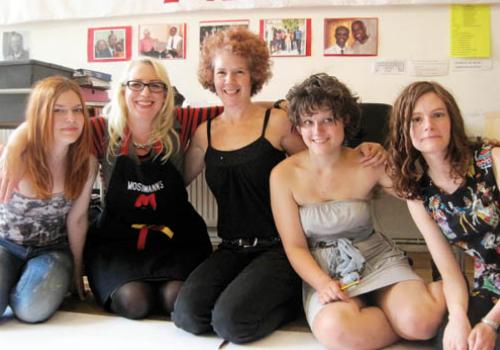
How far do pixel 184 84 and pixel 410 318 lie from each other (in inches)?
57.5

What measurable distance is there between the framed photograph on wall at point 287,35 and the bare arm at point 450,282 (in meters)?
1.08

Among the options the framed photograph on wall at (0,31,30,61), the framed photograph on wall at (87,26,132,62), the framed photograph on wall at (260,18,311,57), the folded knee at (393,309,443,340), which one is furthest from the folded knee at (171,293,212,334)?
the framed photograph on wall at (0,31,30,61)

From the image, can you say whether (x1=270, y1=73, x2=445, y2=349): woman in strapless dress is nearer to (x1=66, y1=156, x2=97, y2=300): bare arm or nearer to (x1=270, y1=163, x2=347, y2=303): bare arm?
(x1=270, y1=163, x2=347, y2=303): bare arm

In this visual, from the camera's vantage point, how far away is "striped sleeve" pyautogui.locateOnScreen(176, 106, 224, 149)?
1478 millimetres

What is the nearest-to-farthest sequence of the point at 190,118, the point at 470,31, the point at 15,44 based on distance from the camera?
the point at 190,118 → the point at 470,31 → the point at 15,44

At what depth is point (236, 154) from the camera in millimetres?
1334

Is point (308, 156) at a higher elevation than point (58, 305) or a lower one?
higher

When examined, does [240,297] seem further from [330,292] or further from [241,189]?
[241,189]

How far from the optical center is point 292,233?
121 cm

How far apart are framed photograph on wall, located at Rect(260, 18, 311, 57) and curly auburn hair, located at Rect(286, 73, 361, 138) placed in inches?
31.9

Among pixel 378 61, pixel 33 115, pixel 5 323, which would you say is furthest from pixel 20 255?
pixel 378 61

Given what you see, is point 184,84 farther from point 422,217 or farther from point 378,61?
point 422,217

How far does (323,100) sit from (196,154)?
1.54 ft

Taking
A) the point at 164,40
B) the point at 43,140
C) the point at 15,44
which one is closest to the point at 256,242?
the point at 43,140
